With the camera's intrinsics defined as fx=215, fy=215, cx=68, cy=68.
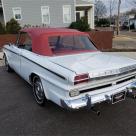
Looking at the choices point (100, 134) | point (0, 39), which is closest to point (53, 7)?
point (0, 39)

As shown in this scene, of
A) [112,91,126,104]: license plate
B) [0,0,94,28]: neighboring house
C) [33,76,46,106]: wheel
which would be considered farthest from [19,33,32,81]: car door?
[0,0,94,28]: neighboring house

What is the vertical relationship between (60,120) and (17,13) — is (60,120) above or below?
below

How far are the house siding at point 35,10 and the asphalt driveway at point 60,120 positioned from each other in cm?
1664

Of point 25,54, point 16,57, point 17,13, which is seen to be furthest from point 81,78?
point 17,13

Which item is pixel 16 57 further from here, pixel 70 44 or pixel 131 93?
pixel 131 93

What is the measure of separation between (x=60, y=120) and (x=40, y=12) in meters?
18.4

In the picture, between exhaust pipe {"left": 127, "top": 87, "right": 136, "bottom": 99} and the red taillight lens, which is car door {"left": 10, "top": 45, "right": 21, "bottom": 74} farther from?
exhaust pipe {"left": 127, "top": 87, "right": 136, "bottom": 99}

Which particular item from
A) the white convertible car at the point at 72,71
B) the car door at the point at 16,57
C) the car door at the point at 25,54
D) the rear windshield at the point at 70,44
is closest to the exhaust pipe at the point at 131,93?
the white convertible car at the point at 72,71

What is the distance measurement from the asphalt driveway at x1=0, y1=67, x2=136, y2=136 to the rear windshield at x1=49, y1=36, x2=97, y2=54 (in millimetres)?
1216

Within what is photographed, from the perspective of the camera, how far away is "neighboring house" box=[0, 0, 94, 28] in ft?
65.8

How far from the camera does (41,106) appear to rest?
4.57m

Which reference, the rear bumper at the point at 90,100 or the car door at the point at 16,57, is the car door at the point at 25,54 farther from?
the rear bumper at the point at 90,100

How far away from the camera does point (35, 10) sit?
20844 millimetres

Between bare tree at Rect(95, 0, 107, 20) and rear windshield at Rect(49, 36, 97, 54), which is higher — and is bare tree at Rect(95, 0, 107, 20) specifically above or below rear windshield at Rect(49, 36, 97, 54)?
above
